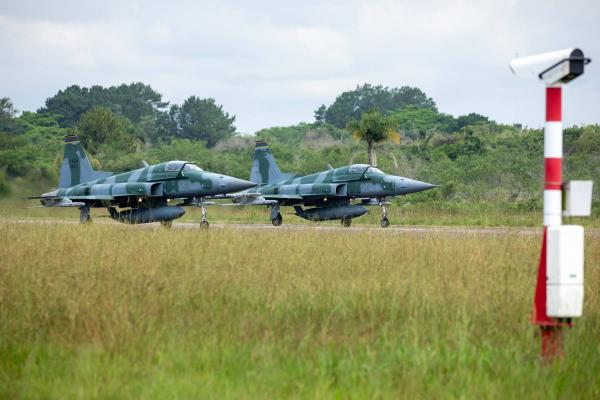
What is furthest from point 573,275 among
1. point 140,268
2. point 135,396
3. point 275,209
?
point 275,209

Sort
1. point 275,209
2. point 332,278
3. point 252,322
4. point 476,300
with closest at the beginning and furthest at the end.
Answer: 1. point 252,322
2. point 476,300
3. point 332,278
4. point 275,209

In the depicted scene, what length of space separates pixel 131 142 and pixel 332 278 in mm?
47221

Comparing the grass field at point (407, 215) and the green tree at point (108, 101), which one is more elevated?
the green tree at point (108, 101)

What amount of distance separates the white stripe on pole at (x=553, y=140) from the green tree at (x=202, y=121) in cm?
7725

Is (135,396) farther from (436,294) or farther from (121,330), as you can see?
(436,294)

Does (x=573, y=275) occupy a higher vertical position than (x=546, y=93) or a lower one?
lower

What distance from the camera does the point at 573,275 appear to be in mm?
5566

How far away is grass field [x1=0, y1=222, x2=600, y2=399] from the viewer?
17.2 feet

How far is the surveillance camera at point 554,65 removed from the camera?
18.0 feet

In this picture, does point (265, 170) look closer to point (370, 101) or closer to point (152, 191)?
point (152, 191)

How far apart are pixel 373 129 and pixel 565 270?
101 ft

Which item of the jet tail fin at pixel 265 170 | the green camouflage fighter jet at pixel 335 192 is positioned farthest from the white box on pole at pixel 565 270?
the jet tail fin at pixel 265 170

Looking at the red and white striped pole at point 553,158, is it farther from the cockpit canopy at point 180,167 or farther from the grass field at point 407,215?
the grass field at point 407,215

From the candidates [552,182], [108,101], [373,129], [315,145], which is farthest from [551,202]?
[108,101]
